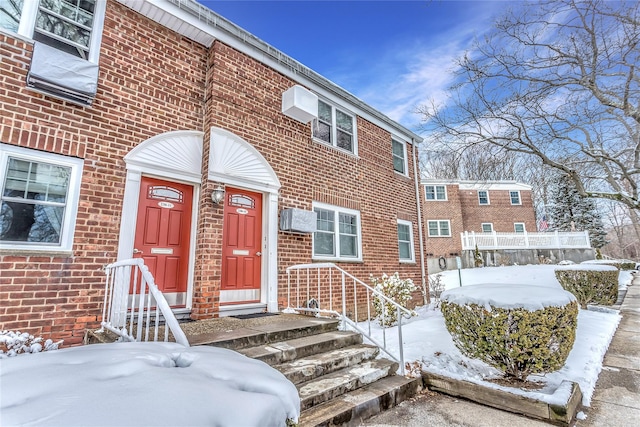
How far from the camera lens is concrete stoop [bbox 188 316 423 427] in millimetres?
2861

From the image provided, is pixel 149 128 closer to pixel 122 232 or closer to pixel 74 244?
pixel 122 232

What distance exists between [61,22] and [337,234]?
5.80 metres

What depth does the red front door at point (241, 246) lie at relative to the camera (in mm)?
5289

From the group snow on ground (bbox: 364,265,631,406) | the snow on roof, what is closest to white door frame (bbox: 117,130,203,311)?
snow on ground (bbox: 364,265,631,406)

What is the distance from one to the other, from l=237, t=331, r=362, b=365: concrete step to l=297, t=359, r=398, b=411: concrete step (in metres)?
0.35

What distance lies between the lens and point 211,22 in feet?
17.5

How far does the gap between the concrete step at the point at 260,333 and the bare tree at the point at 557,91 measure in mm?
6460

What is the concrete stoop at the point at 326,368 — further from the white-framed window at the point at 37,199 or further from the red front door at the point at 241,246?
the white-framed window at the point at 37,199

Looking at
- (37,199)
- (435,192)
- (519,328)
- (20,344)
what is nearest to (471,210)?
(435,192)

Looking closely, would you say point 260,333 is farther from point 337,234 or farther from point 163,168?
point 337,234

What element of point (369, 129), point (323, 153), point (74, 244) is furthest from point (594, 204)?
point (74, 244)

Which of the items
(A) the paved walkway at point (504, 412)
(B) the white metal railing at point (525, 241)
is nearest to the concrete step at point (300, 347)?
(A) the paved walkway at point (504, 412)

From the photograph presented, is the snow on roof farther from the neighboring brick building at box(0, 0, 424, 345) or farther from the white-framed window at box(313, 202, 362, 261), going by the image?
the white-framed window at box(313, 202, 362, 261)

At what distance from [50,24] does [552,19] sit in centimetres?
891
